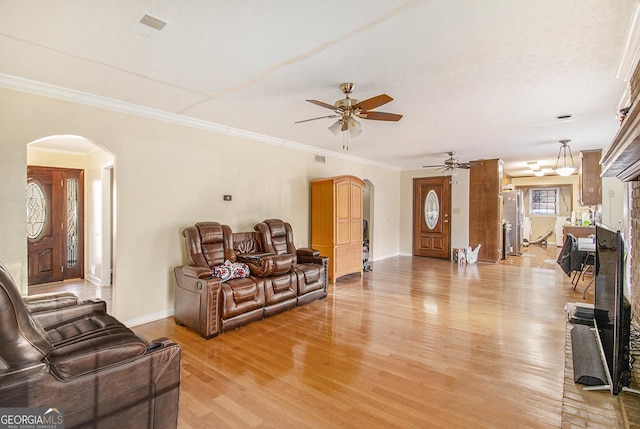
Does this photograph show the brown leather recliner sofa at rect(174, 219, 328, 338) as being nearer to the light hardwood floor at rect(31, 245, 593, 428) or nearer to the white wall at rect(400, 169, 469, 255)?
the light hardwood floor at rect(31, 245, 593, 428)

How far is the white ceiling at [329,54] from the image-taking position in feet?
6.45

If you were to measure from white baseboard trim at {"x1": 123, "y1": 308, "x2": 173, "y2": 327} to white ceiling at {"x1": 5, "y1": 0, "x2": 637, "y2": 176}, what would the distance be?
2.59m

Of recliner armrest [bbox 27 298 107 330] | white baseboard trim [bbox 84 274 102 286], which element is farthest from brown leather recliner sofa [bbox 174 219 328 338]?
white baseboard trim [bbox 84 274 102 286]

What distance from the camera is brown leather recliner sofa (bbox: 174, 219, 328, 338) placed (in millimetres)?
3438

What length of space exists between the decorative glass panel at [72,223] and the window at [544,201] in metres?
14.1

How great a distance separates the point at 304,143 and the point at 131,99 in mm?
3003

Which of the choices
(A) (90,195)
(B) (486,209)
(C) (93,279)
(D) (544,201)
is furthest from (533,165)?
(C) (93,279)

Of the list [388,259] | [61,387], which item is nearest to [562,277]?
[388,259]

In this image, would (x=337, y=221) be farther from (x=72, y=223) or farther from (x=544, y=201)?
(x=544, y=201)

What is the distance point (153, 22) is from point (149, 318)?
3.34 m

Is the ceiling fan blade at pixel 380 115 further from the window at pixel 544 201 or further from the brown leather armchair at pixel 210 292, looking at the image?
the window at pixel 544 201

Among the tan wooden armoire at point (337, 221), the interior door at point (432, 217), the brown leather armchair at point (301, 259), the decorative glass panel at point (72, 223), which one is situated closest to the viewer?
the brown leather armchair at point (301, 259)

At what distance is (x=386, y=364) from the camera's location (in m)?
2.79

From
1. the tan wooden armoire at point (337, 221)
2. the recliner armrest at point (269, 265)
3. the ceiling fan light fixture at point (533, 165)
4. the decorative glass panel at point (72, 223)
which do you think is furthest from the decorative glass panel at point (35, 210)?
the ceiling fan light fixture at point (533, 165)
